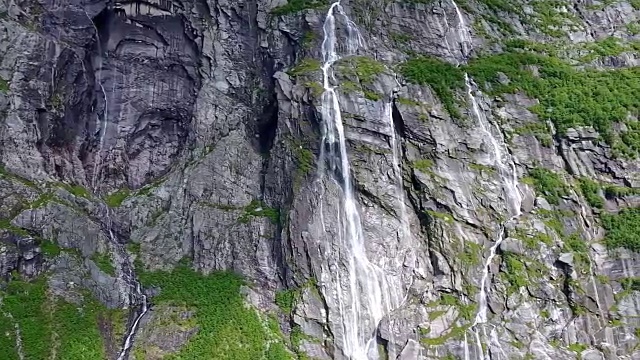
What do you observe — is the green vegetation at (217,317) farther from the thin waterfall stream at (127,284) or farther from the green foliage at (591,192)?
the green foliage at (591,192)

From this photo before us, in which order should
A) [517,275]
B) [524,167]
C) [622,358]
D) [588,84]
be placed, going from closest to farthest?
[622,358] → [517,275] → [524,167] → [588,84]

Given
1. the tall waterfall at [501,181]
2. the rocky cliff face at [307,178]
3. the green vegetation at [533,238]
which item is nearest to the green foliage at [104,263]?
the rocky cliff face at [307,178]

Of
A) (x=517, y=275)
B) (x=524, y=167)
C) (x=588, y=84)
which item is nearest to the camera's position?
(x=517, y=275)

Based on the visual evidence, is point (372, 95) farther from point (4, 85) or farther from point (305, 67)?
point (4, 85)

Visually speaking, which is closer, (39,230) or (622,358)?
(622,358)

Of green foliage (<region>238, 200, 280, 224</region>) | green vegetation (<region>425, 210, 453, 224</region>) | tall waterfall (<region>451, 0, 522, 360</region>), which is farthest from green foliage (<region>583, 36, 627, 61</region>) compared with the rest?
green foliage (<region>238, 200, 280, 224</region>)

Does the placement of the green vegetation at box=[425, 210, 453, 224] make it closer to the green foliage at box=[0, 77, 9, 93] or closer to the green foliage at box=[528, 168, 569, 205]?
the green foliage at box=[528, 168, 569, 205]

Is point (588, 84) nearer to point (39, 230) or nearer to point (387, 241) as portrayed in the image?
point (387, 241)

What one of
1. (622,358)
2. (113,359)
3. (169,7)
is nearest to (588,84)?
(622,358)
